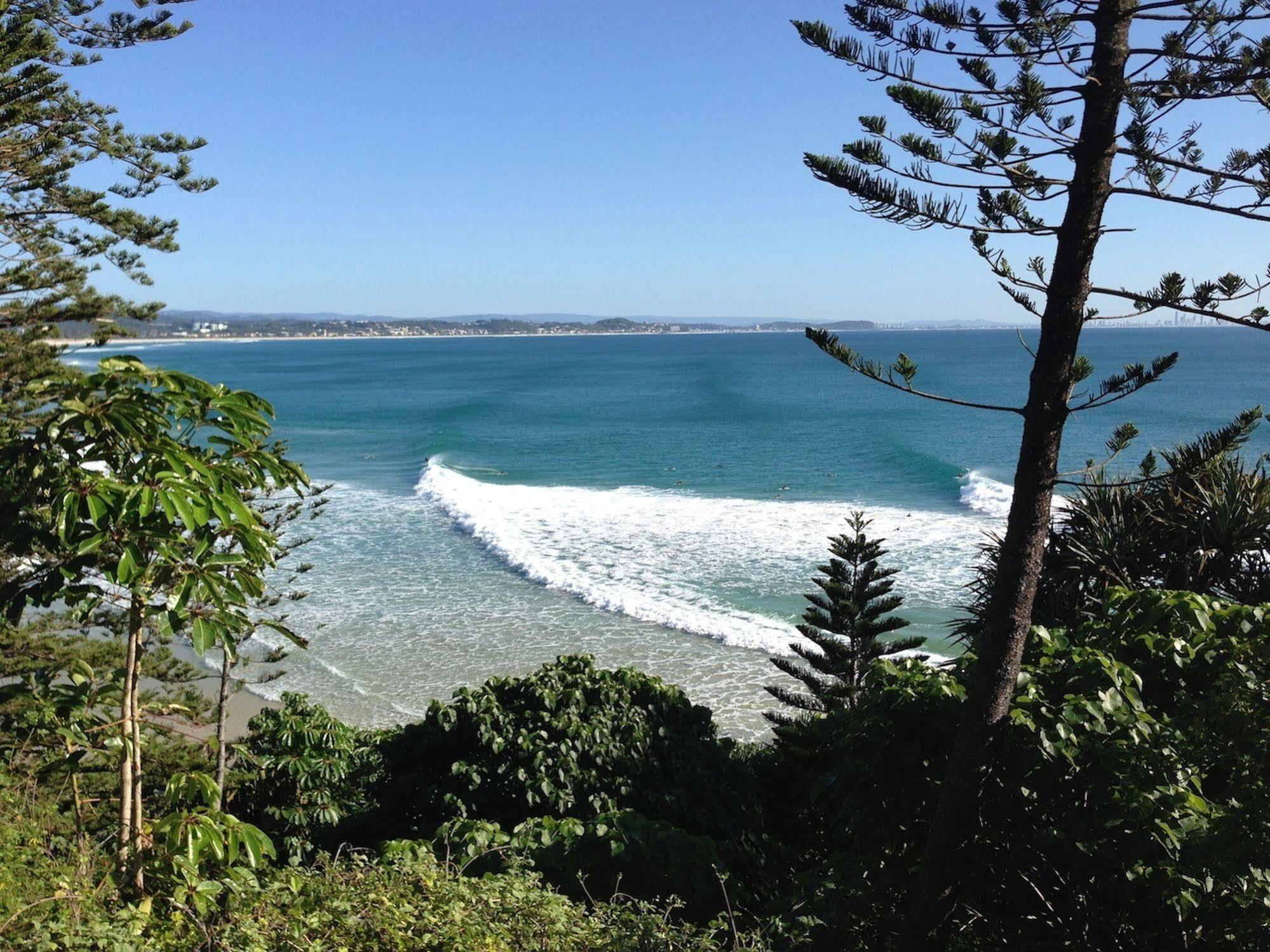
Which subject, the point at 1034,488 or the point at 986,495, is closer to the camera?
the point at 1034,488

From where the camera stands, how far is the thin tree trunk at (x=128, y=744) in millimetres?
2527

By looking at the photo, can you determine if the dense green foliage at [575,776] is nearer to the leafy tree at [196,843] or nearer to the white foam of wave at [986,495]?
the leafy tree at [196,843]

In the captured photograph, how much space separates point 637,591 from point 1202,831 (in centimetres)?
1549

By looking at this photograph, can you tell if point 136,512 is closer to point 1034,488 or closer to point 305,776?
point 1034,488

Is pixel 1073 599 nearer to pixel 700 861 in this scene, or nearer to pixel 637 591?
pixel 700 861

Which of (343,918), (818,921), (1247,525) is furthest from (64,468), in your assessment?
(1247,525)

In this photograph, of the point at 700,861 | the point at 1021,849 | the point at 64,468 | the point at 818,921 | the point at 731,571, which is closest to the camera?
the point at 64,468

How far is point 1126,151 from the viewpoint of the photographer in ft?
11.3

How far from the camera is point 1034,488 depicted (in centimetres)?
363

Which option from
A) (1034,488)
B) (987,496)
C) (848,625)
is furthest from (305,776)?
(987,496)

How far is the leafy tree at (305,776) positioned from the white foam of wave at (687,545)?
29.8 feet

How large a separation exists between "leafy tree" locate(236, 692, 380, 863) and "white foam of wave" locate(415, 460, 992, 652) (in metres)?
9.08

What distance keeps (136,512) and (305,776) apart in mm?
5232

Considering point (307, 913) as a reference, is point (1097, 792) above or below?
above
